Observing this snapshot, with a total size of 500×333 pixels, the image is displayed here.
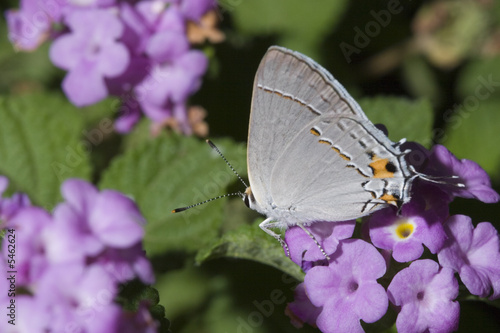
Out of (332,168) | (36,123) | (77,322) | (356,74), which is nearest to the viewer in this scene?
(77,322)

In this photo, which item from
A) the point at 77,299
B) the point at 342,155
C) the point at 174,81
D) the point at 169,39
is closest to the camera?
the point at 77,299

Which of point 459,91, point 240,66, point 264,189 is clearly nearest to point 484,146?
point 459,91

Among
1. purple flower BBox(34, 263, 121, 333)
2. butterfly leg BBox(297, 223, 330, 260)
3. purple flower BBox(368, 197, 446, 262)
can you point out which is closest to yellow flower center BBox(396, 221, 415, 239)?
purple flower BBox(368, 197, 446, 262)

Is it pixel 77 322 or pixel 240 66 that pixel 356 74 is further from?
pixel 77 322

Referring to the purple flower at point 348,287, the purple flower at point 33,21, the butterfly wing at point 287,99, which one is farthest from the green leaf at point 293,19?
the purple flower at point 348,287

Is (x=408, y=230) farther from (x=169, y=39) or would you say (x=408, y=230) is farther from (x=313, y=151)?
(x=169, y=39)

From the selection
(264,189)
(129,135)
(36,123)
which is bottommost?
(129,135)

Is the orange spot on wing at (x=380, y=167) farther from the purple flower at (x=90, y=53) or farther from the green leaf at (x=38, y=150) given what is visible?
the green leaf at (x=38, y=150)

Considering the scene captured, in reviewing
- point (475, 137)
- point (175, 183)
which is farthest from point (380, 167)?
point (475, 137)
